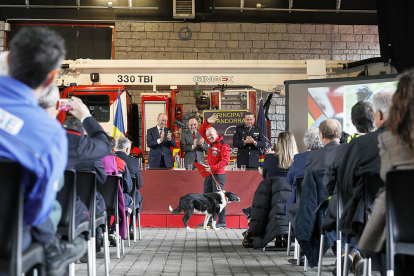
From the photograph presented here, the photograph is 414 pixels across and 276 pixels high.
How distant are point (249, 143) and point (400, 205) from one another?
6164mm

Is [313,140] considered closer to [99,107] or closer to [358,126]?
[358,126]

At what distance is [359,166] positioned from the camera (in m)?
2.38

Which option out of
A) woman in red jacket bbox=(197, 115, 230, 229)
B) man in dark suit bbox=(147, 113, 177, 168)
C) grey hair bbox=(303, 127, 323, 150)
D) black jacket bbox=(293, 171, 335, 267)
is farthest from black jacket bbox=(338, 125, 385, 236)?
man in dark suit bbox=(147, 113, 177, 168)

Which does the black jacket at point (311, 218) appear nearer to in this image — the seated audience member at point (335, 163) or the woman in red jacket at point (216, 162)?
the seated audience member at point (335, 163)

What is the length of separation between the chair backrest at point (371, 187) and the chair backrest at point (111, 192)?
86.2 inches

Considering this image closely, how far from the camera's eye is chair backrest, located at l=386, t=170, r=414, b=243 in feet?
5.11

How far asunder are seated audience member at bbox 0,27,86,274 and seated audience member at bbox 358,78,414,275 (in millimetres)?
1151

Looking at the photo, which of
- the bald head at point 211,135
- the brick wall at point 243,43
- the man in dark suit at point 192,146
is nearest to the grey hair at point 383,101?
the bald head at point 211,135

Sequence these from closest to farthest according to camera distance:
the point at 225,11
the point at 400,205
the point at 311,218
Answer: the point at 400,205 → the point at 311,218 → the point at 225,11

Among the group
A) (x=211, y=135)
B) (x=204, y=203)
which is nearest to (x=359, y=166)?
(x=204, y=203)

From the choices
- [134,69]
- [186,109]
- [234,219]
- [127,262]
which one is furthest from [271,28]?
[127,262]

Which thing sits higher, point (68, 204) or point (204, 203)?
point (68, 204)

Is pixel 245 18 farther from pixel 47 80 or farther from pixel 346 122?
pixel 47 80

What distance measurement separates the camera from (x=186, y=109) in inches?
477
